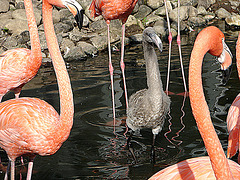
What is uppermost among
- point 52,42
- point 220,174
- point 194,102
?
point 52,42

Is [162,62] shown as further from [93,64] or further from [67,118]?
[67,118]

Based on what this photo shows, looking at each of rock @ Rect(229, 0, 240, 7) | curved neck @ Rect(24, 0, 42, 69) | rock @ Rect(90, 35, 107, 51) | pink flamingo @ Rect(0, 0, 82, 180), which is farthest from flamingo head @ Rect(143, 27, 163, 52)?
rock @ Rect(229, 0, 240, 7)

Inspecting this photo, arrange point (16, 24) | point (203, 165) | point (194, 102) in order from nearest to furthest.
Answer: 1. point (194, 102)
2. point (203, 165)
3. point (16, 24)

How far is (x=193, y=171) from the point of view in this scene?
2430 mm

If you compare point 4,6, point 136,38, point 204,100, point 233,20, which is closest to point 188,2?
point 233,20

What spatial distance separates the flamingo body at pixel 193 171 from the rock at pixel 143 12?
33.1 feet

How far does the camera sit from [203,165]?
8.15 feet

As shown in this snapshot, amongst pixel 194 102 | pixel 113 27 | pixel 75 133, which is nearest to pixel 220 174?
pixel 194 102

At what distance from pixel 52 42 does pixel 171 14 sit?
380 inches

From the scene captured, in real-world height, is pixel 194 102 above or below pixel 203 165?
above

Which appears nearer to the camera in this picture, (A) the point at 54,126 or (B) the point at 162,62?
(A) the point at 54,126

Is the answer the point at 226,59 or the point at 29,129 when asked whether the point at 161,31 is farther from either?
the point at 226,59

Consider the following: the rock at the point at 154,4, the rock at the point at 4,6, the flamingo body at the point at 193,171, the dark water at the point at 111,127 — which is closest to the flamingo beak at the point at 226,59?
the flamingo body at the point at 193,171

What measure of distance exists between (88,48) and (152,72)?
5548 mm
